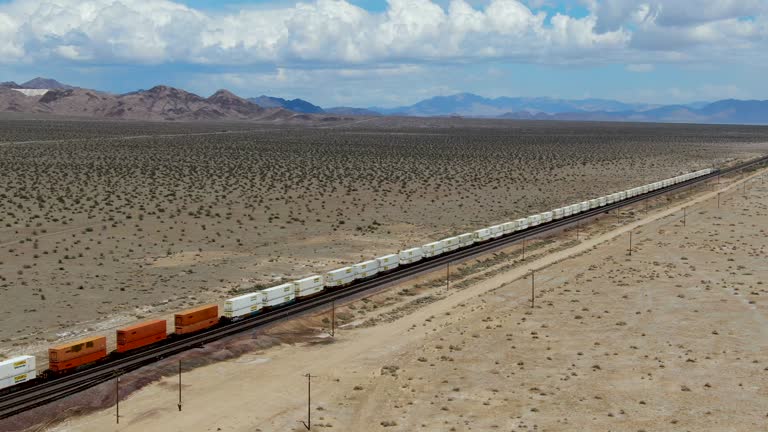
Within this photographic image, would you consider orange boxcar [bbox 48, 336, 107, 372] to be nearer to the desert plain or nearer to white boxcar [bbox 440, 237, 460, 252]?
the desert plain

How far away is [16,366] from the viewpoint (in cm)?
2697

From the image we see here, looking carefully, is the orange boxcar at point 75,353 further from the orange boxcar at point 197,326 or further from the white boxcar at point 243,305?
the white boxcar at point 243,305

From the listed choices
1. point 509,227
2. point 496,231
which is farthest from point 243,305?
point 509,227

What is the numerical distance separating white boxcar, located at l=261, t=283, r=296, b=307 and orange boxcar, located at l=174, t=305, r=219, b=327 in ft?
10.3

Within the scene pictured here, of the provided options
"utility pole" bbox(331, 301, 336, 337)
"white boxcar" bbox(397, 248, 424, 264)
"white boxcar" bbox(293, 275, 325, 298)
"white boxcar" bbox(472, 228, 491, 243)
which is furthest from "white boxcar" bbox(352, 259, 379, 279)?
"white boxcar" bbox(472, 228, 491, 243)

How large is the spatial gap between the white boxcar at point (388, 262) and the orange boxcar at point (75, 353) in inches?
776

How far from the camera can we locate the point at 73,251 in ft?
165

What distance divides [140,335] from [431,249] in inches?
952

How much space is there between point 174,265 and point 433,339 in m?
21.2

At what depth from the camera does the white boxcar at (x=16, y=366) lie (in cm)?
2650

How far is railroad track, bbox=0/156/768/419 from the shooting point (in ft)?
87.7

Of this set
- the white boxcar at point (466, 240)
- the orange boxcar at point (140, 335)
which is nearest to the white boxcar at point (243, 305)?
the orange boxcar at point (140, 335)

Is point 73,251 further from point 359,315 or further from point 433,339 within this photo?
point 433,339

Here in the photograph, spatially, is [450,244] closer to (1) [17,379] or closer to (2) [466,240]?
(2) [466,240]
